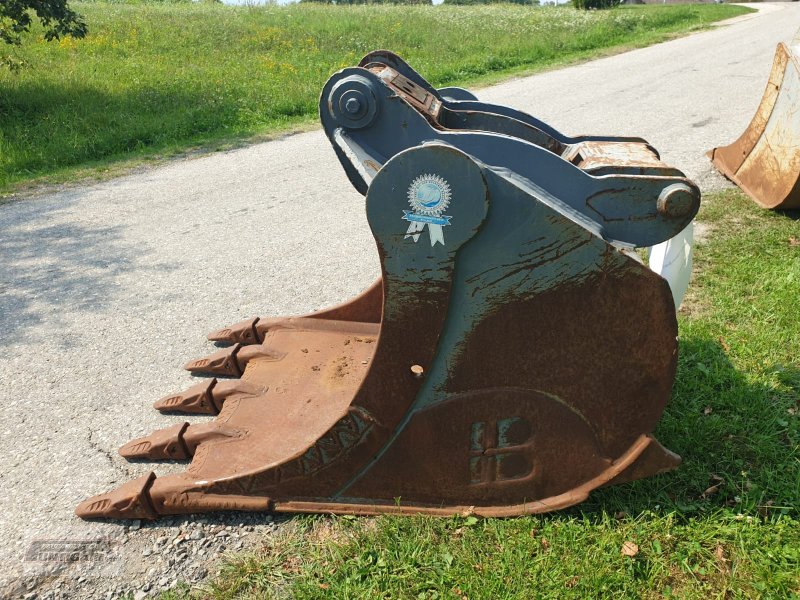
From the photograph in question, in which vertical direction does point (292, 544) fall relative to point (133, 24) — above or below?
below

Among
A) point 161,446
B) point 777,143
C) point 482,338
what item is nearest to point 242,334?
point 161,446

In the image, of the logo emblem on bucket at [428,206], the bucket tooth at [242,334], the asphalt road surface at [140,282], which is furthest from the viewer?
the bucket tooth at [242,334]

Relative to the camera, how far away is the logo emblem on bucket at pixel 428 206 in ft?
6.16

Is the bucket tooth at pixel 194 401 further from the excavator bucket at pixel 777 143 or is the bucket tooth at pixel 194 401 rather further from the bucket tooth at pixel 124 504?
the excavator bucket at pixel 777 143

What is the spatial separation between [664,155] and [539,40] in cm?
988

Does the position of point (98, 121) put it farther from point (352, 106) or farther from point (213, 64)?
point (352, 106)

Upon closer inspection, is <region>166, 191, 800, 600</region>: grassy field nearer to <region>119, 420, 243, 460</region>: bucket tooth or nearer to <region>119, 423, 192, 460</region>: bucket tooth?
<region>119, 420, 243, 460</region>: bucket tooth

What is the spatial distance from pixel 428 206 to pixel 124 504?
1.53 meters

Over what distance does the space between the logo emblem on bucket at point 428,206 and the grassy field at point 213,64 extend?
6.19m

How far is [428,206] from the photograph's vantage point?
1902mm

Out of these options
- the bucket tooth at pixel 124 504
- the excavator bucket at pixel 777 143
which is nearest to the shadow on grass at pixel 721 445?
the bucket tooth at pixel 124 504

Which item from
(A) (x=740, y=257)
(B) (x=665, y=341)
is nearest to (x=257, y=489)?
(B) (x=665, y=341)

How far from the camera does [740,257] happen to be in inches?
167

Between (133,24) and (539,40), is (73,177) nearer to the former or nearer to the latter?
(133,24)
